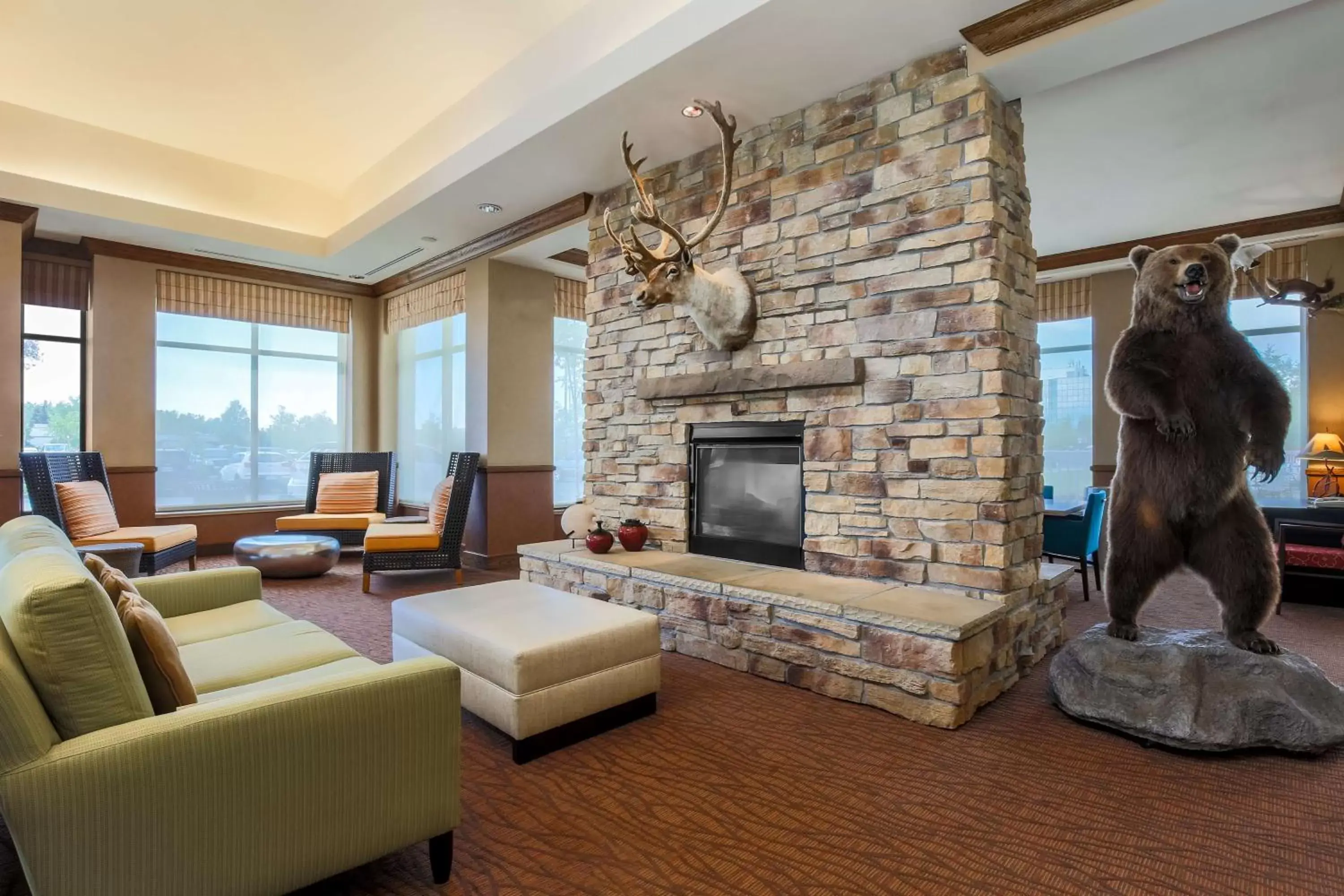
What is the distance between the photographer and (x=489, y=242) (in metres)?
5.77

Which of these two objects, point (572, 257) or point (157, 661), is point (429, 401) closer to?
point (572, 257)

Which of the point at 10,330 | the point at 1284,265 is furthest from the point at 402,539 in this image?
the point at 1284,265

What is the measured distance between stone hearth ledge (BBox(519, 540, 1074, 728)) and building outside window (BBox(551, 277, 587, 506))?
328 centimetres

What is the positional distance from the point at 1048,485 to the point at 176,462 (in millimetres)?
8259

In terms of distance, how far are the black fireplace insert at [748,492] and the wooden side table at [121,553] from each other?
3.71 metres

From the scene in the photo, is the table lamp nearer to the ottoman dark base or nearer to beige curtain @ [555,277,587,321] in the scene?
the ottoman dark base

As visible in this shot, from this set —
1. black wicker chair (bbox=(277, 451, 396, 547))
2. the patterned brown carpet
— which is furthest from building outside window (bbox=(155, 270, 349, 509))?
the patterned brown carpet

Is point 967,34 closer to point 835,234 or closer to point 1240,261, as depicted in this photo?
point 835,234

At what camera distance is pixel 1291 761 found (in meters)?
2.28

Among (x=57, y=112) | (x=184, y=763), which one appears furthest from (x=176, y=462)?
(x=184, y=763)

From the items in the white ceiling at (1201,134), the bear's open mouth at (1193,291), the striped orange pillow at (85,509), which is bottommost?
the striped orange pillow at (85,509)

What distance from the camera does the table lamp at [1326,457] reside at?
16.5ft

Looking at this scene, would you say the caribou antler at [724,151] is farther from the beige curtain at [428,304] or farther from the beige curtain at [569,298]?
the beige curtain at [428,304]

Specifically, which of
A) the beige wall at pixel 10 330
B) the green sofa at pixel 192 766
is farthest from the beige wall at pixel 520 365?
the green sofa at pixel 192 766
